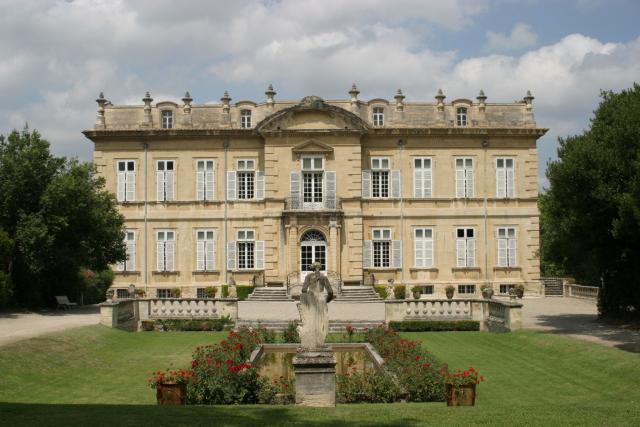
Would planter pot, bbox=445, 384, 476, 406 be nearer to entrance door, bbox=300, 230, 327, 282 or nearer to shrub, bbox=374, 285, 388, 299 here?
shrub, bbox=374, 285, 388, 299

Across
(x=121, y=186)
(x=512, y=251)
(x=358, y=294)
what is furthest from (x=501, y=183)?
(x=121, y=186)

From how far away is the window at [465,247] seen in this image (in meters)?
37.3

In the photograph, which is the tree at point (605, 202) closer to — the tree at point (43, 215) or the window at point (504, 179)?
the window at point (504, 179)

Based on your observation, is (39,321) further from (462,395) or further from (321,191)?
(462,395)

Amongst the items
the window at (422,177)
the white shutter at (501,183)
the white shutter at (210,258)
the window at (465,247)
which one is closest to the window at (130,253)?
the white shutter at (210,258)

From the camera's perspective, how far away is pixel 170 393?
38.3ft

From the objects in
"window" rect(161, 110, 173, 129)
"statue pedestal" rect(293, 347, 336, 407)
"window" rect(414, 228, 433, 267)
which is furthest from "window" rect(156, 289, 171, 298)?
"statue pedestal" rect(293, 347, 336, 407)

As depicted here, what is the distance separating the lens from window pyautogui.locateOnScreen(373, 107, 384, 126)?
38156 mm

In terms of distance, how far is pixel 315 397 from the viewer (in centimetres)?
1197

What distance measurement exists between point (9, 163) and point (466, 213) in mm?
22347

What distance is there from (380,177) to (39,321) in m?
19.4

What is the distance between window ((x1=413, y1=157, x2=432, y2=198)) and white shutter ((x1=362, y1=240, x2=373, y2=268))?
3634 mm

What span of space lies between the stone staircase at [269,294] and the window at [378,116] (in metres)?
10.4

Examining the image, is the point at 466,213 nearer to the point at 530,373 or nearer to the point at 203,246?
the point at 203,246
